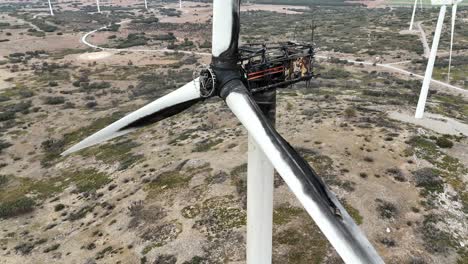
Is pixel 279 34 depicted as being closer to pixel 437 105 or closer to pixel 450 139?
pixel 437 105

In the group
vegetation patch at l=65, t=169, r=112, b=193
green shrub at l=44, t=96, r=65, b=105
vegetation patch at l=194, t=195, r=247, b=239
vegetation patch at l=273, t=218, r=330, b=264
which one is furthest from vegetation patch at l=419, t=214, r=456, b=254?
green shrub at l=44, t=96, r=65, b=105

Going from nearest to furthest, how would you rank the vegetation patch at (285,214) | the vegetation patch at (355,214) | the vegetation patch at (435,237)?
1. the vegetation patch at (435,237)
2. the vegetation patch at (355,214)
3. the vegetation patch at (285,214)

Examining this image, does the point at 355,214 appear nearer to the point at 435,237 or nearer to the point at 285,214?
the point at 285,214

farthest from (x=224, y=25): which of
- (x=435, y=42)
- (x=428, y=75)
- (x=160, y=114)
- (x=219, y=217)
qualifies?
(x=428, y=75)

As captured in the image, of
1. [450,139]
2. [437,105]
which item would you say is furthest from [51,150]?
[437,105]

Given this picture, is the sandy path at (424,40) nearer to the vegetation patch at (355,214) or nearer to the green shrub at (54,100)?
the vegetation patch at (355,214)

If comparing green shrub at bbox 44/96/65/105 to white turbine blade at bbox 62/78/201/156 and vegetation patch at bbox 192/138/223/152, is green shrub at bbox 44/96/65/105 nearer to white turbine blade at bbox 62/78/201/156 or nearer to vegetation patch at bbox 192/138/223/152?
vegetation patch at bbox 192/138/223/152

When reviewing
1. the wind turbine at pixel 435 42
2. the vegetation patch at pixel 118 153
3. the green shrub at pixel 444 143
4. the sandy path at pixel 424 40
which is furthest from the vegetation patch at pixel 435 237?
the sandy path at pixel 424 40
